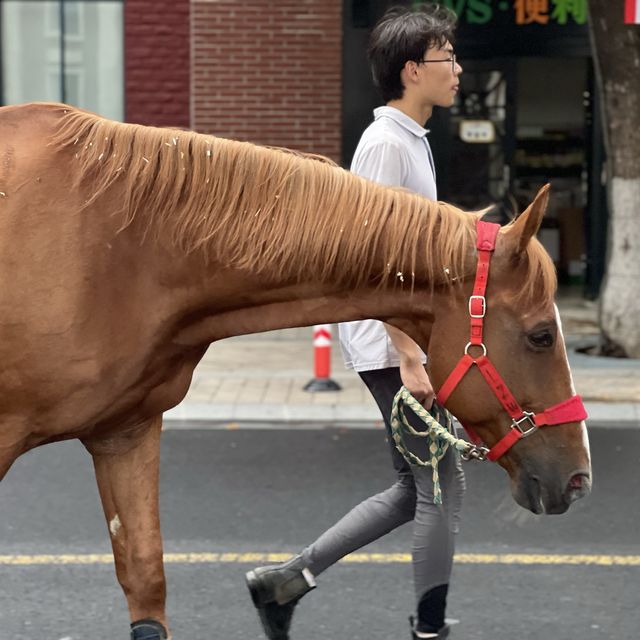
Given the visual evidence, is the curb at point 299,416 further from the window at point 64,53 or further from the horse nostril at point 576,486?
the window at point 64,53

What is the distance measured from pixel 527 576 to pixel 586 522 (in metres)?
0.95

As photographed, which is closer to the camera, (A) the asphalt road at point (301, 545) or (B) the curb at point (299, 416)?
(A) the asphalt road at point (301, 545)

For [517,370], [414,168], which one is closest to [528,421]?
[517,370]

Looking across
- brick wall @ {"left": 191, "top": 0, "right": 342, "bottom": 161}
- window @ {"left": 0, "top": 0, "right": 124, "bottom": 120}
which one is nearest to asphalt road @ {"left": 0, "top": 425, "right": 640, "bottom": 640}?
brick wall @ {"left": 191, "top": 0, "right": 342, "bottom": 161}

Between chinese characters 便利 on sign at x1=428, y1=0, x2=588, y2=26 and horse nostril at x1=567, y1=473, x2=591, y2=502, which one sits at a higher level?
chinese characters 便利 on sign at x1=428, y1=0, x2=588, y2=26

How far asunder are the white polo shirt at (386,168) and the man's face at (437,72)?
0.37ft

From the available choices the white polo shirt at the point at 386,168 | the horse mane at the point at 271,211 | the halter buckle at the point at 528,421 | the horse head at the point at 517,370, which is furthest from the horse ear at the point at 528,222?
the white polo shirt at the point at 386,168

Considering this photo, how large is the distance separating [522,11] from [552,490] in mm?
11231

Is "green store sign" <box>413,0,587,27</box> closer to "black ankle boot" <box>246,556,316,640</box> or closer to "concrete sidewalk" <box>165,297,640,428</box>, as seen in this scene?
"concrete sidewalk" <box>165,297,640,428</box>

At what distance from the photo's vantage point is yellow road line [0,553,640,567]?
5.82 meters

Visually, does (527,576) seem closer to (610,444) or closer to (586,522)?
(586,522)

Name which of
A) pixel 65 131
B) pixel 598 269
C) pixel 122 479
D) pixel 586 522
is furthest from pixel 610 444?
pixel 598 269

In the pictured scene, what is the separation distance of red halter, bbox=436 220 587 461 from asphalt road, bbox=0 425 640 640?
0.59 meters

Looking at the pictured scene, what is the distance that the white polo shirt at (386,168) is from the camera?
4246mm
